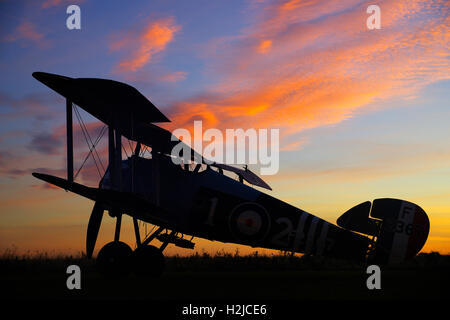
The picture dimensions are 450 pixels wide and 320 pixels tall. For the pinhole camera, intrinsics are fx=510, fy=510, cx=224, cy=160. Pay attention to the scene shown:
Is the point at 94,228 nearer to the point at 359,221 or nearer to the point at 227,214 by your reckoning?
the point at 227,214

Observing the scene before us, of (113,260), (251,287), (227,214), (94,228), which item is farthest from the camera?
(94,228)

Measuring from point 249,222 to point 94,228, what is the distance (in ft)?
12.9

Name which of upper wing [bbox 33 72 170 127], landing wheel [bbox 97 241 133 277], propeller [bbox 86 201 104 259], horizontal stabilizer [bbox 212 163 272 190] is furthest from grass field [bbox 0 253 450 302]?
upper wing [bbox 33 72 170 127]

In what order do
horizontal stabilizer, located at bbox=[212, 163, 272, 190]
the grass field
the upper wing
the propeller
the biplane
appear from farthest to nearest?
horizontal stabilizer, located at bbox=[212, 163, 272, 190], the propeller, the biplane, the upper wing, the grass field

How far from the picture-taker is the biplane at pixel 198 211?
1211 centimetres

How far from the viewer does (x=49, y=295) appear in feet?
32.4

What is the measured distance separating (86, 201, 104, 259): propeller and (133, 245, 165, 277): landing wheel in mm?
1092

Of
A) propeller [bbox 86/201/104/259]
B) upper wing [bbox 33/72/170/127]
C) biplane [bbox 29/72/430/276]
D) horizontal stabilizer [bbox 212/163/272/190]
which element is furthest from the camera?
horizontal stabilizer [bbox 212/163/272/190]

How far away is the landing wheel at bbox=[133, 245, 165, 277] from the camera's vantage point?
12.9m

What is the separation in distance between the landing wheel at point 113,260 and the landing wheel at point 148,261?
457 mm

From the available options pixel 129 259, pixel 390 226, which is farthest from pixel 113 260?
pixel 390 226

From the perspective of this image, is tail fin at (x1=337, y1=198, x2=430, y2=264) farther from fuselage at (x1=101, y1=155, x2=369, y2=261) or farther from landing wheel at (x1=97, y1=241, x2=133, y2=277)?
landing wheel at (x1=97, y1=241, x2=133, y2=277)

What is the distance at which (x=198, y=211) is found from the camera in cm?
1262
